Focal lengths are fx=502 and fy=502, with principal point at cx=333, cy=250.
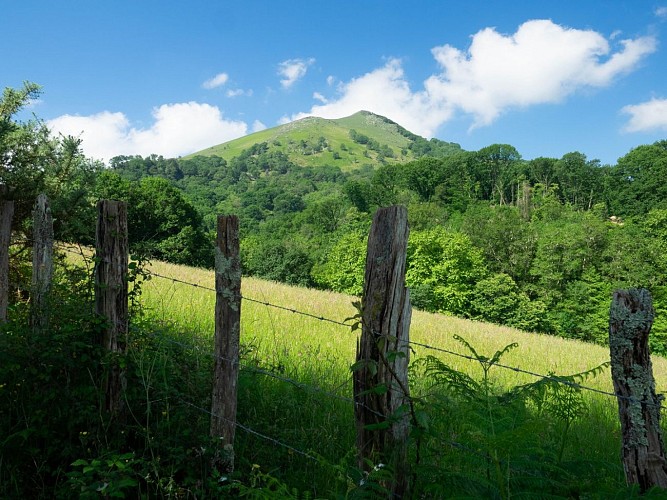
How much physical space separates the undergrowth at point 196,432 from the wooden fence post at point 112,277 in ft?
0.33

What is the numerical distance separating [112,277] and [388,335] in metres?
2.61

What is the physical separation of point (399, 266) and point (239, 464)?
6.96 ft

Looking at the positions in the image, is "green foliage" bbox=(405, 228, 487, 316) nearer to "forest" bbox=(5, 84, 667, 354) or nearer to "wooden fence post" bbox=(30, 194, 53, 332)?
"forest" bbox=(5, 84, 667, 354)

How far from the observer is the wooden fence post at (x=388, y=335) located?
2.98 m

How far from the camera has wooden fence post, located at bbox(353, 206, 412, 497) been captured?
117 inches

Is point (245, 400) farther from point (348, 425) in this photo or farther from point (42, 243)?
point (42, 243)

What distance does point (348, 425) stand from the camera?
497 cm

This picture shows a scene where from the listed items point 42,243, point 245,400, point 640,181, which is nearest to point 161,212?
point 42,243

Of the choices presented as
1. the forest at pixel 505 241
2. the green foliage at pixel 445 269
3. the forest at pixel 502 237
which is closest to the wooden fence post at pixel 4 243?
the forest at pixel 505 241

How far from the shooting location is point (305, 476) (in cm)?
392

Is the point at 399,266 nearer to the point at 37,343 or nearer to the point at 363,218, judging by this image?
the point at 37,343

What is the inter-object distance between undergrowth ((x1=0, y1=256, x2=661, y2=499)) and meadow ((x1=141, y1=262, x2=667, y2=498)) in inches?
0.7

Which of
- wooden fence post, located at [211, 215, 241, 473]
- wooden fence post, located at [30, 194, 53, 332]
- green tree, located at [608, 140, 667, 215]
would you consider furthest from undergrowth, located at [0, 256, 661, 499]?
green tree, located at [608, 140, 667, 215]

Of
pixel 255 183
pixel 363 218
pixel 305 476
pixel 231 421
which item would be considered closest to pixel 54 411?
pixel 231 421
